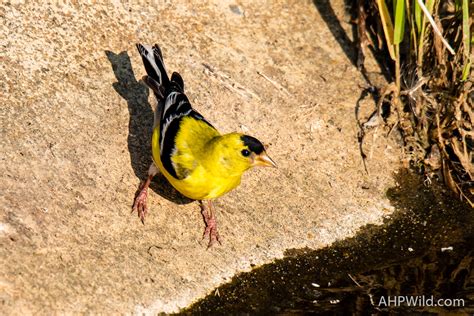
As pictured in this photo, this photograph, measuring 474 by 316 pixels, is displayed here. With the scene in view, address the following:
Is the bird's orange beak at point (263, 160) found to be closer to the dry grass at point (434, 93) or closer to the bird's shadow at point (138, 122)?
the bird's shadow at point (138, 122)

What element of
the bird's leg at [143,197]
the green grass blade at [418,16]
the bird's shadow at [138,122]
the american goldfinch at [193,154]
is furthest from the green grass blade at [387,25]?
the bird's leg at [143,197]

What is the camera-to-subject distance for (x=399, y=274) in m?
6.07

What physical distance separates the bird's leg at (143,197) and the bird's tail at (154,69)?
636 millimetres

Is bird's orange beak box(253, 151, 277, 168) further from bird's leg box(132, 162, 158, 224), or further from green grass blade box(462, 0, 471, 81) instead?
green grass blade box(462, 0, 471, 81)

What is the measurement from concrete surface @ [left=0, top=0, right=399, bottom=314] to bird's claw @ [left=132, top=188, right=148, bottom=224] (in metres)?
0.07

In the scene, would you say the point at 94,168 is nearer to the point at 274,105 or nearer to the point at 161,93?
the point at 161,93

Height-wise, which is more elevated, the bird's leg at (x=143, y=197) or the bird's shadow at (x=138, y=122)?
the bird's shadow at (x=138, y=122)

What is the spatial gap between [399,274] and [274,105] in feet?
6.54

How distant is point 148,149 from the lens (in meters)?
6.53

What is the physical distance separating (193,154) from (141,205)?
0.58m

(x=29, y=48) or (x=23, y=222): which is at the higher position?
(x=29, y=48)

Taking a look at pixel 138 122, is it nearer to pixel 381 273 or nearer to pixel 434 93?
pixel 381 273

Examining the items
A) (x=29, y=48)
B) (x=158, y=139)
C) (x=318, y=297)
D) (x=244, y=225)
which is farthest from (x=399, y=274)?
(x=29, y=48)

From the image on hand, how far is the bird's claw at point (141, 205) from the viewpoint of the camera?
5949 mm
